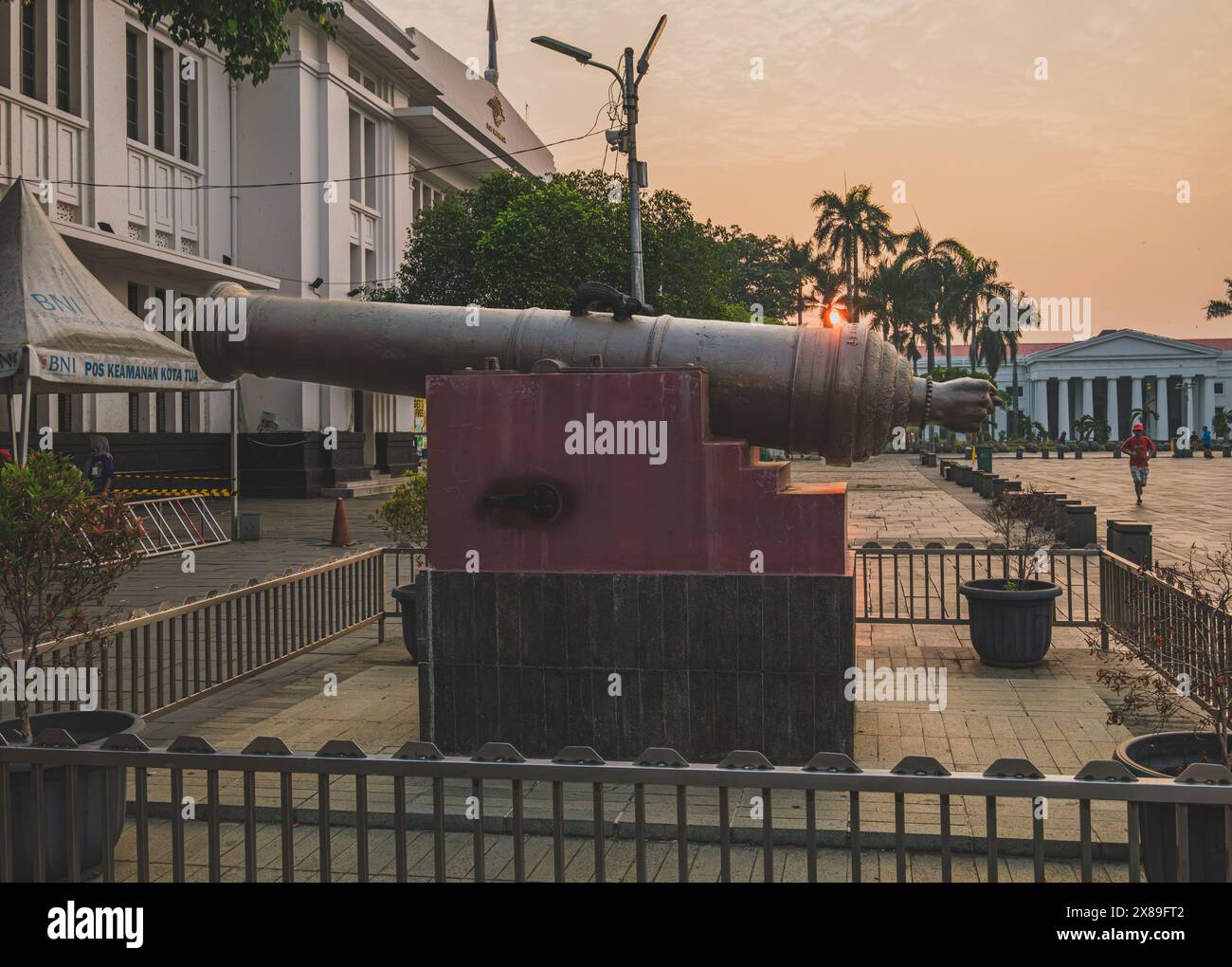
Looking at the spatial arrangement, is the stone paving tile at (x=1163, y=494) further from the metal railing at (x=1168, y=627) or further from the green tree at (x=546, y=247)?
the green tree at (x=546, y=247)

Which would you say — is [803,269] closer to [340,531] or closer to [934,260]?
[934,260]

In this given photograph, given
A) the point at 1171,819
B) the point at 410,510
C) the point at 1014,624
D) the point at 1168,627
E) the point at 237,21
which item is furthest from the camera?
the point at 237,21

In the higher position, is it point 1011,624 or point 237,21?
point 237,21

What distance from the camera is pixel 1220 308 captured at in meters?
94.6

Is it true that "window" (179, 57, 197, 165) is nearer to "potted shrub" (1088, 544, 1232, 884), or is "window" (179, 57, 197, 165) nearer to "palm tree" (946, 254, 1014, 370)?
"potted shrub" (1088, 544, 1232, 884)

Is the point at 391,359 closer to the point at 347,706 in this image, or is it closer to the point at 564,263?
the point at 347,706

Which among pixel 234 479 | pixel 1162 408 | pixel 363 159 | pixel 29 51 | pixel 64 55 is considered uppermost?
pixel 363 159

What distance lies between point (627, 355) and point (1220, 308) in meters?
103

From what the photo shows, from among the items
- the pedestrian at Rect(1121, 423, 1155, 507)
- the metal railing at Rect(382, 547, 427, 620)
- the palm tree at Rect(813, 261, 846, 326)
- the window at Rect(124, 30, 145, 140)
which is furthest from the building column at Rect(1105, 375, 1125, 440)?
the metal railing at Rect(382, 547, 427, 620)

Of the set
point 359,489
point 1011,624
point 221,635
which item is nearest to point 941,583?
point 1011,624

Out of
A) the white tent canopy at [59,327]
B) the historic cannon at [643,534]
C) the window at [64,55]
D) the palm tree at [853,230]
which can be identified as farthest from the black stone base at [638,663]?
the palm tree at [853,230]

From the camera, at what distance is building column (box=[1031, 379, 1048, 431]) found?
364 ft

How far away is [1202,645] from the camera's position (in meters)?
6.16
